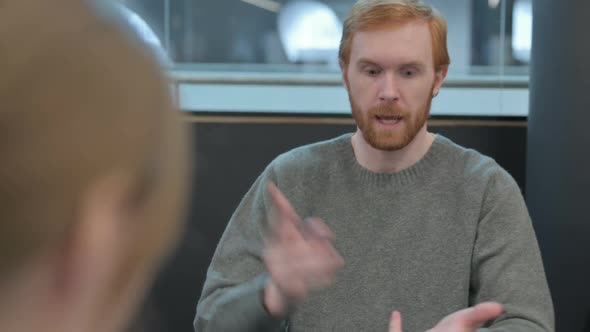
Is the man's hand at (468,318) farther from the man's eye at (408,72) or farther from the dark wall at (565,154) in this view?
the dark wall at (565,154)

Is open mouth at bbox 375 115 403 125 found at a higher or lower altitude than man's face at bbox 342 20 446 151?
lower

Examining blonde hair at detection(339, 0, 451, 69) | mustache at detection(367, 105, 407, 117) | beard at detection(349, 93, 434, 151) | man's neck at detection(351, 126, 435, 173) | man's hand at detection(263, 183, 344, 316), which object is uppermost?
blonde hair at detection(339, 0, 451, 69)

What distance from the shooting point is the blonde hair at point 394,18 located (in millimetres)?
1978

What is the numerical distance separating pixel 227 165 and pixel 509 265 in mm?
1470

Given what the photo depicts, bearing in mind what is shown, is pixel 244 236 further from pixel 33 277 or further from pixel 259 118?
pixel 33 277

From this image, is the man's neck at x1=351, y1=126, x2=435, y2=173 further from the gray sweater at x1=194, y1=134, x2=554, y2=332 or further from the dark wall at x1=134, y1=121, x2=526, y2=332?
the dark wall at x1=134, y1=121, x2=526, y2=332

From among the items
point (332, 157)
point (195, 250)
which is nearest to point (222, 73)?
point (195, 250)

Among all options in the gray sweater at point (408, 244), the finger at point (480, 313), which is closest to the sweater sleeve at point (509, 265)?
the gray sweater at point (408, 244)

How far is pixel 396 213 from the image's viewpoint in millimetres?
1945

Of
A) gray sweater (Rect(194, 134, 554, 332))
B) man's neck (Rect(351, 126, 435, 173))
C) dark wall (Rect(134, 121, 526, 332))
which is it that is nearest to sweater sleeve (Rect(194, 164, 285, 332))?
gray sweater (Rect(194, 134, 554, 332))

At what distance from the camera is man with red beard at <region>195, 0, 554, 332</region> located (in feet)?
5.99

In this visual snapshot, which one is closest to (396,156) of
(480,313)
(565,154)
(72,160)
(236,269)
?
(236,269)

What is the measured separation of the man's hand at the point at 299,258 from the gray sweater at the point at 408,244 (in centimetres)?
47

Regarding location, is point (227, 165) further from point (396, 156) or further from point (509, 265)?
point (509, 265)
